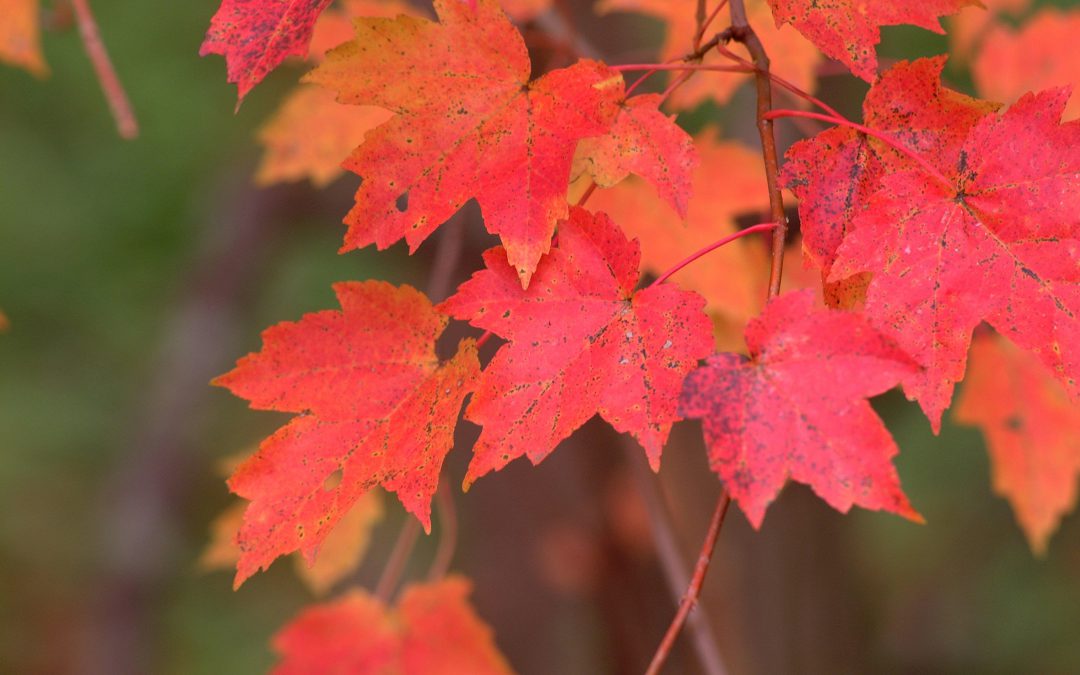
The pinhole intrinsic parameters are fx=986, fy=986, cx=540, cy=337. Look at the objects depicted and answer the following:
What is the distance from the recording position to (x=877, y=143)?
25.3 inches

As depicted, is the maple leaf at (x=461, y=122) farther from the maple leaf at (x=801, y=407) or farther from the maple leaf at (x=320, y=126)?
the maple leaf at (x=320, y=126)

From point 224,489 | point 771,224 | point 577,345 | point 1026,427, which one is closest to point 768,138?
point 771,224

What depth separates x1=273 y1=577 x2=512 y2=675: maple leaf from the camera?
1.11 m

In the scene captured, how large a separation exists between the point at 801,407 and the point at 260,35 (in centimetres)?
40

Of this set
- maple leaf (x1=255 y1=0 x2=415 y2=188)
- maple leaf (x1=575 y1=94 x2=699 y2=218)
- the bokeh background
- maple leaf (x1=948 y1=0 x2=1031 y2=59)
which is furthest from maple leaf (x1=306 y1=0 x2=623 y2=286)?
maple leaf (x1=948 y1=0 x2=1031 y2=59)

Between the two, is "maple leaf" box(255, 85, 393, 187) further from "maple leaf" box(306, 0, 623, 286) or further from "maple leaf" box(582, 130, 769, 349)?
"maple leaf" box(306, 0, 623, 286)

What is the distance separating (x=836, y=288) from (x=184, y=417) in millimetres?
2082

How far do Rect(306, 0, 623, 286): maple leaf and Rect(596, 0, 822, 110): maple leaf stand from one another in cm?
33

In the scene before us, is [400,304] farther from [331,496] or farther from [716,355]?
[716,355]

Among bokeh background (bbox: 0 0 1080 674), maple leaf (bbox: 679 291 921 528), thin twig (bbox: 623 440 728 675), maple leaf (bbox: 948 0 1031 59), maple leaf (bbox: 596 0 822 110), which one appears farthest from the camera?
bokeh background (bbox: 0 0 1080 674)

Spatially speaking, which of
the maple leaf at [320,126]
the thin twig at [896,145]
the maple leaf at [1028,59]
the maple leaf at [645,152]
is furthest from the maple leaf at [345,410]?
the maple leaf at [1028,59]

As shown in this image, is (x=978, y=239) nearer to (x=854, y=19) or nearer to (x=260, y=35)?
(x=854, y=19)

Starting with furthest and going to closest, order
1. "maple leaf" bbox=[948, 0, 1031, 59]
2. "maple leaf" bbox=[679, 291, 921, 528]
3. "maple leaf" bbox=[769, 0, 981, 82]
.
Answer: "maple leaf" bbox=[948, 0, 1031, 59] → "maple leaf" bbox=[769, 0, 981, 82] → "maple leaf" bbox=[679, 291, 921, 528]

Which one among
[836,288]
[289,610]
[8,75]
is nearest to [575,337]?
[836,288]
